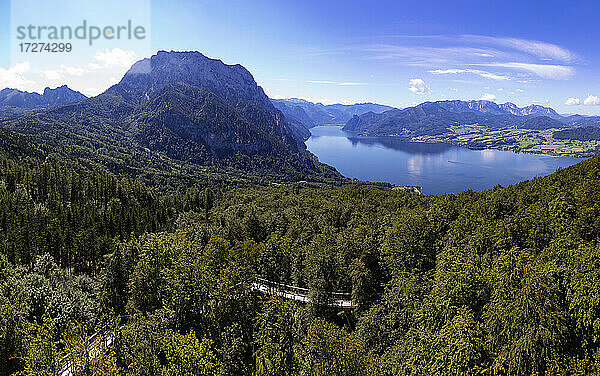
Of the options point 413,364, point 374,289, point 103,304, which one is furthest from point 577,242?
point 103,304

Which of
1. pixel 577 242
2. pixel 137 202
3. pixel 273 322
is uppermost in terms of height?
pixel 577 242

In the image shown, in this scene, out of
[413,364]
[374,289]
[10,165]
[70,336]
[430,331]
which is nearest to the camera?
[413,364]

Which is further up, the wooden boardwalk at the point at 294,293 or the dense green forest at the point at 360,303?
the dense green forest at the point at 360,303

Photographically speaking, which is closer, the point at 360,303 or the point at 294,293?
the point at 360,303

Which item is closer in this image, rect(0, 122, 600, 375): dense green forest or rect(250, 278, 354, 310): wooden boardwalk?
rect(0, 122, 600, 375): dense green forest

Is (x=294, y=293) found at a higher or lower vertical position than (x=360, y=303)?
lower

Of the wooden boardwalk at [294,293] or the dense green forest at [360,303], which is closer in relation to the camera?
the dense green forest at [360,303]

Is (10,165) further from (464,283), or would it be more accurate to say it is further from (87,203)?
(464,283)

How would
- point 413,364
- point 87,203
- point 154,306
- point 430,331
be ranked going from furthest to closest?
point 87,203 < point 154,306 < point 430,331 < point 413,364
